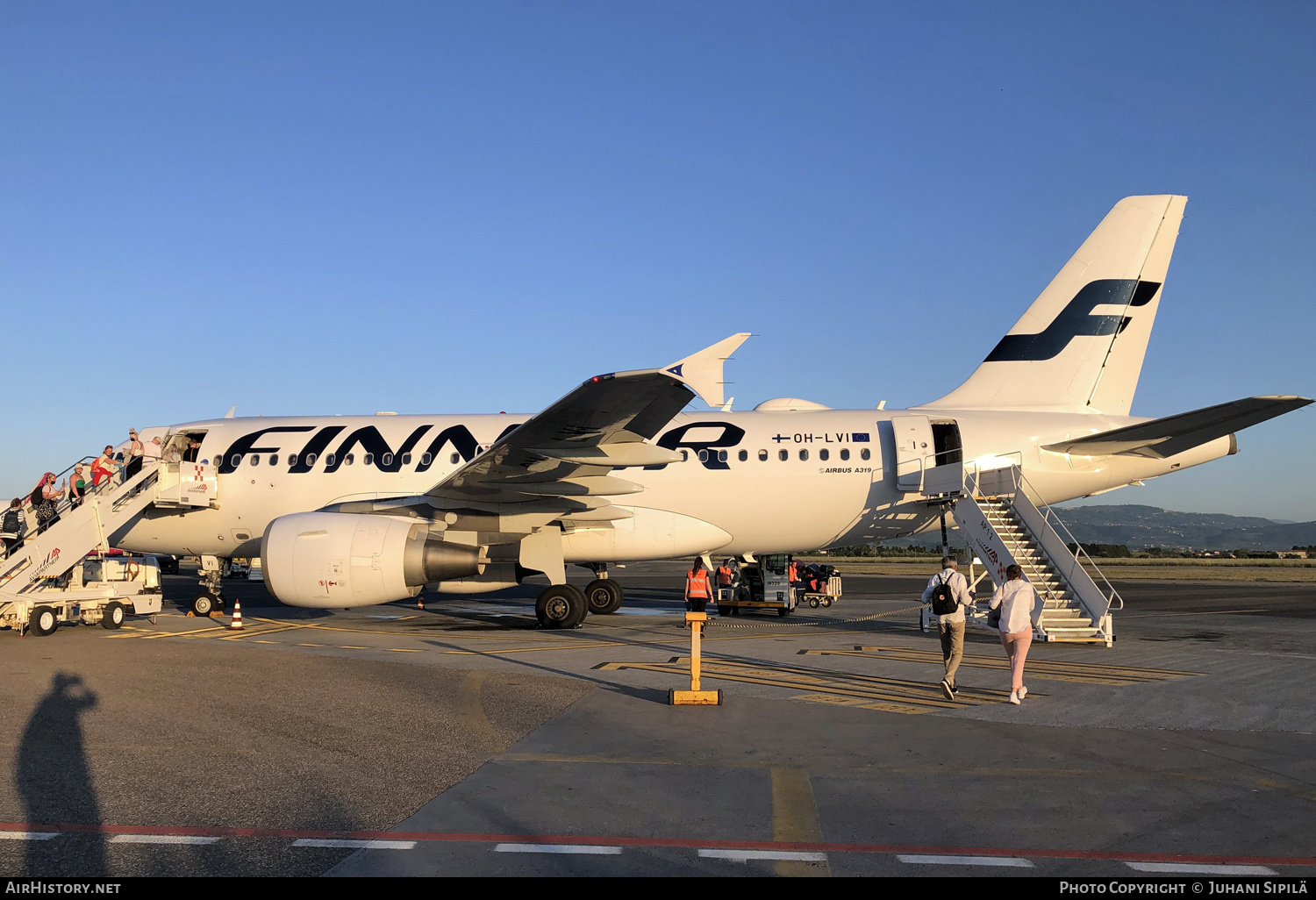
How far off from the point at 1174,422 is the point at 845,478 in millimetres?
5893

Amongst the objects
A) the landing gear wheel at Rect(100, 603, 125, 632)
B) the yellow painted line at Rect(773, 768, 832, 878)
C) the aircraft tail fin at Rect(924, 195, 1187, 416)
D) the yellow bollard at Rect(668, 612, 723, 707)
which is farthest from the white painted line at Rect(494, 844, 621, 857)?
the aircraft tail fin at Rect(924, 195, 1187, 416)

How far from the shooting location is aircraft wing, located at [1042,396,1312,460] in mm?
14164

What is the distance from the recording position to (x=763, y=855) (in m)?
4.68

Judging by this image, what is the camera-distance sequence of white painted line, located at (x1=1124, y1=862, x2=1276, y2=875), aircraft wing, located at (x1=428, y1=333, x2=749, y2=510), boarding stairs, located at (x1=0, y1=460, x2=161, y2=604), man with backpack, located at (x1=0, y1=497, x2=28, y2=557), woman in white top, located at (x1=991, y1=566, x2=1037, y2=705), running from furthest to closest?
man with backpack, located at (x1=0, y1=497, x2=28, y2=557) < boarding stairs, located at (x1=0, y1=460, x2=161, y2=604) < aircraft wing, located at (x1=428, y1=333, x2=749, y2=510) < woman in white top, located at (x1=991, y1=566, x2=1037, y2=705) < white painted line, located at (x1=1124, y1=862, x2=1276, y2=875)

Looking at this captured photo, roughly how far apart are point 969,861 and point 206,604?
63.7ft

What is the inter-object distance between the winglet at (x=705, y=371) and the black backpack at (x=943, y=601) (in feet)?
11.0

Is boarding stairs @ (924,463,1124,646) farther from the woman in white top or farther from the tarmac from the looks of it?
the woman in white top

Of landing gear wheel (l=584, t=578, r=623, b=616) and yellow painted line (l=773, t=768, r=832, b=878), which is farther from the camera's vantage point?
landing gear wheel (l=584, t=578, r=623, b=616)

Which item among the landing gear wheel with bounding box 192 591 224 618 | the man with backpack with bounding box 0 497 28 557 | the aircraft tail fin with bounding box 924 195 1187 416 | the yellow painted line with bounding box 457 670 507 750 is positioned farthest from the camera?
the landing gear wheel with bounding box 192 591 224 618

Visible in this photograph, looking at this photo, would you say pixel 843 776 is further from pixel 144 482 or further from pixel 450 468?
pixel 144 482

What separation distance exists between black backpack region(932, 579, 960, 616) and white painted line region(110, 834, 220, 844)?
23.9 ft

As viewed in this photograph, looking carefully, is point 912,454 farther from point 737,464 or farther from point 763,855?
point 763,855

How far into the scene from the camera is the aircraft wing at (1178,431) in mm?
14164
